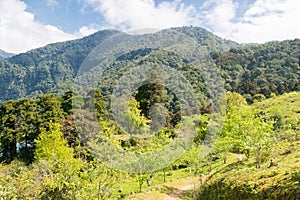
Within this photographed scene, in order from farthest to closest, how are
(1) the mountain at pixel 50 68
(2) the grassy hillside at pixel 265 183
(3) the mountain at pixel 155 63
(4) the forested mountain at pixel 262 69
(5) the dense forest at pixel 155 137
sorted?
(1) the mountain at pixel 50 68, (4) the forested mountain at pixel 262 69, (3) the mountain at pixel 155 63, (5) the dense forest at pixel 155 137, (2) the grassy hillside at pixel 265 183

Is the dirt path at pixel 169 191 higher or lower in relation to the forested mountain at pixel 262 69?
lower

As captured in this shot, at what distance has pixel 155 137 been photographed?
1983 centimetres

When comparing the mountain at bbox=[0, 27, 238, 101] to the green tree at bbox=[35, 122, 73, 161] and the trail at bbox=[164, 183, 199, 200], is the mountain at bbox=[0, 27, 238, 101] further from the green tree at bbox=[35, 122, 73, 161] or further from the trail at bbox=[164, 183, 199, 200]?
the trail at bbox=[164, 183, 199, 200]

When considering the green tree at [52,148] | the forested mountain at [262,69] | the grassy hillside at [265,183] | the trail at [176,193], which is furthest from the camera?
the forested mountain at [262,69]

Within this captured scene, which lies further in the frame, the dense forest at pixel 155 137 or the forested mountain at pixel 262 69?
the forested mountain at pixel 262 69

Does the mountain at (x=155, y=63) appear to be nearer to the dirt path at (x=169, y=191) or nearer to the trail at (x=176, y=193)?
the dirt path at (x=169, y=191)

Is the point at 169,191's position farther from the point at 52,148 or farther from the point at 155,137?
the point at 52,148

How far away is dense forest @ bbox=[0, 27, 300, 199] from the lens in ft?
28.1

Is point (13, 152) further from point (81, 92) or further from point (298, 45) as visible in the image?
point (298, 45)

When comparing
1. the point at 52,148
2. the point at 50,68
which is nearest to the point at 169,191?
the point at 52,148

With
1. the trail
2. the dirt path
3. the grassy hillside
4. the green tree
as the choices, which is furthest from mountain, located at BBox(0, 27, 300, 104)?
the grassy hillside

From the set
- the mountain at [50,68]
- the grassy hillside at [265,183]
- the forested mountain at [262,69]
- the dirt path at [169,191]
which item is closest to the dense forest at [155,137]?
the grassy hillside at [265,183]

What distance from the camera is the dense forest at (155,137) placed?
8555mm

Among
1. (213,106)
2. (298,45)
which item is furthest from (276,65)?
(213,106)
